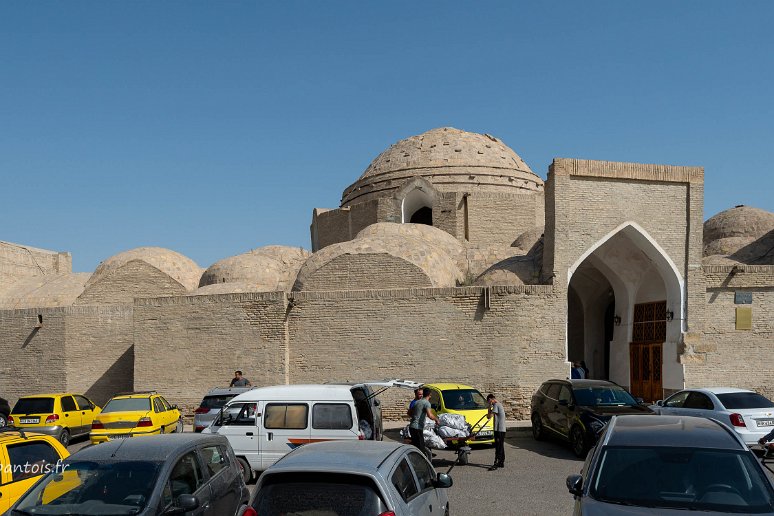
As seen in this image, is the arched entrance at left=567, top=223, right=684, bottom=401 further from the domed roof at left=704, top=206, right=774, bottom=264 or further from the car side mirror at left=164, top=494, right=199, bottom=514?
the car side mirror at left=164, top=494, right=199, bottom=514

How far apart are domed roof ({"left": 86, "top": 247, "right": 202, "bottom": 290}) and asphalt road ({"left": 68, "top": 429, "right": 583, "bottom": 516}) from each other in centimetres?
1453

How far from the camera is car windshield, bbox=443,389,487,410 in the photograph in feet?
42.5

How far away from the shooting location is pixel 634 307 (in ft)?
64.2

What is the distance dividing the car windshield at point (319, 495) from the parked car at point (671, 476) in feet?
4.61

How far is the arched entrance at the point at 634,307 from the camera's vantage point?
58.1ft

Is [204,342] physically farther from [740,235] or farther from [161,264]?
[740,235]

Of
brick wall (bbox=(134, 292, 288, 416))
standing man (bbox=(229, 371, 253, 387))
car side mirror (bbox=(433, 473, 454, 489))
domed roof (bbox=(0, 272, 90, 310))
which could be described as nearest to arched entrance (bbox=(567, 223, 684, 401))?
brick wall (bbox=(134, 292, 288, 416))

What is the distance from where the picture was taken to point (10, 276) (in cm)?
2942

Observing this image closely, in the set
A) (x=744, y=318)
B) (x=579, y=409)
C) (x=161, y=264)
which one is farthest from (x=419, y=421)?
(x=161, y=264)

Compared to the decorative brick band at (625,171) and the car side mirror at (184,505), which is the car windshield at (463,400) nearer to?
the decorative brick band at (625,171)

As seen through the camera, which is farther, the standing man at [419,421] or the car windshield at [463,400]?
the car windshield at [463,400]

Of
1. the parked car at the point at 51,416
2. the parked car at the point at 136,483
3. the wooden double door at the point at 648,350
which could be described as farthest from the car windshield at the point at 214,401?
the wooden double door at the point at 648,350

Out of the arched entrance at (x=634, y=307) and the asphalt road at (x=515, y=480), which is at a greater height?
the arched entrance at (x=634, y=307)

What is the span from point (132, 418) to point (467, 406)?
236 inches
